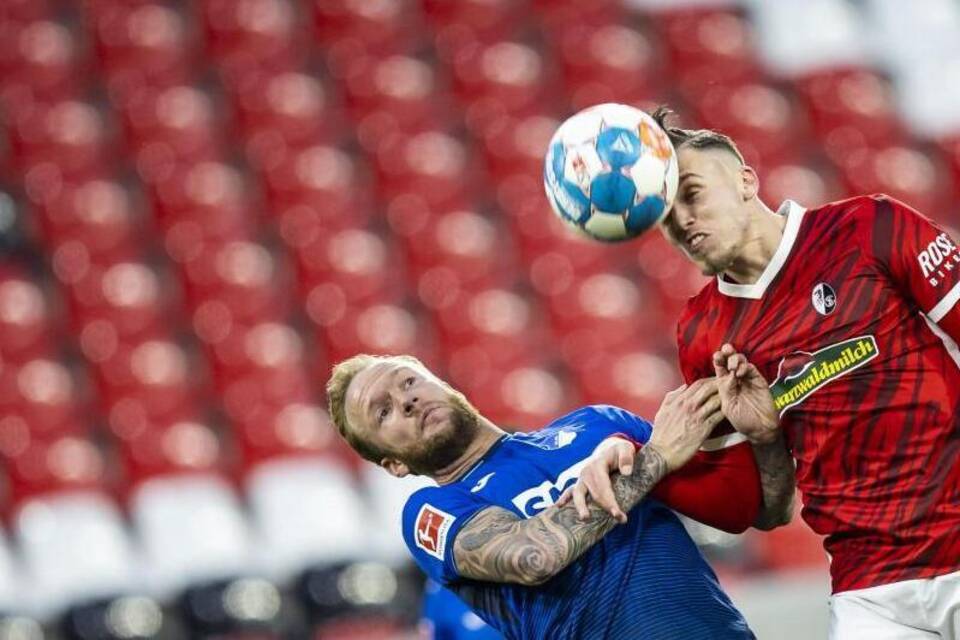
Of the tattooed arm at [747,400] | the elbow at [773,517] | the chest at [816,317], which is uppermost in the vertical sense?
the chest at [816,317]

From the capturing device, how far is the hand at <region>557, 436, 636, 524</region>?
2.62 meters

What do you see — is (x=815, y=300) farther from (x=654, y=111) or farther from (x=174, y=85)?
(x=174, y=85)

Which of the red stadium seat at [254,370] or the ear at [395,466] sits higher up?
the ear at [395,466]

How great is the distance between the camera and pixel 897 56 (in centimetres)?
878

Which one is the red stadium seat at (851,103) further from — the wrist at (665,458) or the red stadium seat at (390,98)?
the wrist at (665,458)

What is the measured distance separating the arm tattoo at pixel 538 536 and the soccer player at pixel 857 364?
9.5 inches

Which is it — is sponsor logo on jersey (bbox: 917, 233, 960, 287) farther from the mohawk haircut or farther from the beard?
the beard

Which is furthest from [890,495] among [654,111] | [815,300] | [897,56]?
[897,56]

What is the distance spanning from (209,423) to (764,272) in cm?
485

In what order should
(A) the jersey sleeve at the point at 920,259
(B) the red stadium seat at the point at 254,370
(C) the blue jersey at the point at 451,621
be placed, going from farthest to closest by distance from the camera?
(B) the red stadium seat at the point at 254,370
(C) the blue jersey at the point at 451,621
(A) the jersey sleeve at the point at 920,259

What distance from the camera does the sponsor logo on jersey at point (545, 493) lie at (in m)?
2.80

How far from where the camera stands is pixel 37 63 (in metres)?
7.62

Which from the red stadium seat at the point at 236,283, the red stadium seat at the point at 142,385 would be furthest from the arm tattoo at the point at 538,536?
the red stadium seat at the point at 236,283

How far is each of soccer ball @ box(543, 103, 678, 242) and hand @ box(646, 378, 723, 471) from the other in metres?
0.36
